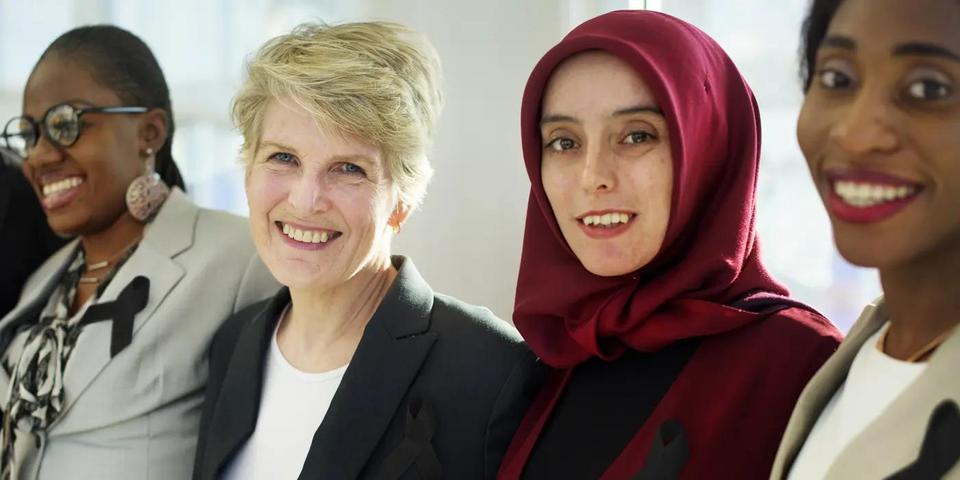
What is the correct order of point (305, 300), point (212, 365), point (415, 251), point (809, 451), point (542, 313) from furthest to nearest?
point (415, 251), point (212, 365), point (305, 300), point (542, 313), point (809, 451)

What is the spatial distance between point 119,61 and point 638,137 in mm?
1425

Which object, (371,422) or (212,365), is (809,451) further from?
(212,365)

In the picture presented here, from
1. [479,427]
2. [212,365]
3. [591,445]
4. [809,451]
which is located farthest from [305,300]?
[809,451]

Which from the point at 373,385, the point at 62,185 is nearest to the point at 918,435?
the point at 373,385

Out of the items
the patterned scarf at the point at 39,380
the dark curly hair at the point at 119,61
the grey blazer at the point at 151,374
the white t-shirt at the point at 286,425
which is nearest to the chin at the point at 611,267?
the white t-shirt at the point at 286,425

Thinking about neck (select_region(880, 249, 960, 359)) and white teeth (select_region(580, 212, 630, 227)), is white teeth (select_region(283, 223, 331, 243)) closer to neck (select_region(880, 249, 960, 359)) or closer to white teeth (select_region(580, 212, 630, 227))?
white teeth (select_region(580, 212, 630, 227))

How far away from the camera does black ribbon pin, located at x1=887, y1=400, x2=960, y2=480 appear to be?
999mm

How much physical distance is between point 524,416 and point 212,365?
2.46 ft

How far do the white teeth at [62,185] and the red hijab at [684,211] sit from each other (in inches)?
48.3

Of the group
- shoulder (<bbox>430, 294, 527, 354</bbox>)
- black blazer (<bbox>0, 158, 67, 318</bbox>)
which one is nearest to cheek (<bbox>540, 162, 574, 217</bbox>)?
shoulder (<bbox>430, 294, 527, 354</bbox>)

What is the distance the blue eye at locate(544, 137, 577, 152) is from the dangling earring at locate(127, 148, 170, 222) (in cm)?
116

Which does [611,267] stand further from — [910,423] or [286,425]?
[286,425]

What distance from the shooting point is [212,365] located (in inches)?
86.1

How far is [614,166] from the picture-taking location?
1.58 metres
